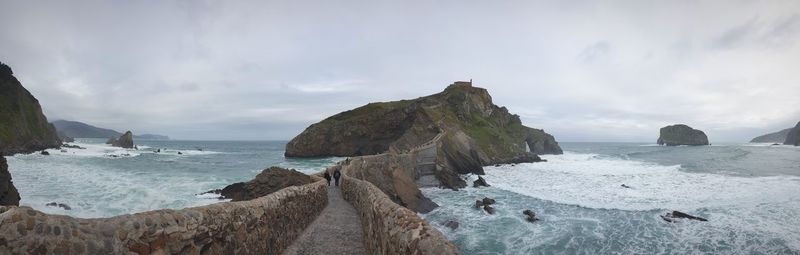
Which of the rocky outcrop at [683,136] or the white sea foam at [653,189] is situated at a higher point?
the rocky outcrop at [683,136]

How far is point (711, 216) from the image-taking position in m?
24.3

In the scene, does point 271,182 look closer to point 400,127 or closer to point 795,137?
point 400,127

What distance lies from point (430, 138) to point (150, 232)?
182ft

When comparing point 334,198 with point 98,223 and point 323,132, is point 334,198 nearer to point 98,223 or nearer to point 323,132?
point 98,223

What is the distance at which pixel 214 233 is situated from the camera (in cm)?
641

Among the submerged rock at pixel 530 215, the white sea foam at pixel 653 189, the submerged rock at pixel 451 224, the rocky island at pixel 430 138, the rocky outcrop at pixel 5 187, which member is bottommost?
the submerged rock at pixel 451 224

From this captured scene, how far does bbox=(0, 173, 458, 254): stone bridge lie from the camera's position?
172 inches

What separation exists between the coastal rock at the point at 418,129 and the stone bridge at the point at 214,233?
154 feet

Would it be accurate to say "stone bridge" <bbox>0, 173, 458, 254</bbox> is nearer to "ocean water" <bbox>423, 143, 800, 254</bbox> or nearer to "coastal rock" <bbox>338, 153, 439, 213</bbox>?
"ocean water" <bbox>423, 143, 800, 254</bbox>

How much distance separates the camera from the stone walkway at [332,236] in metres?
10.5

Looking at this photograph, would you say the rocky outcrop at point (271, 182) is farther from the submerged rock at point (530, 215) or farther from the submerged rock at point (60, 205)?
the submerged rock at point (530, 215)

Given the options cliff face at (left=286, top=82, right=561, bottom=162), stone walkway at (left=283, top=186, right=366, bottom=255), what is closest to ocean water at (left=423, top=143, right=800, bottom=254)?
stone walkway at (left=283, top=186, right=366, bottom=255)

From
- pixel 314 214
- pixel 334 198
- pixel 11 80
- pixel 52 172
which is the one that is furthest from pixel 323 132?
pixel 314 214

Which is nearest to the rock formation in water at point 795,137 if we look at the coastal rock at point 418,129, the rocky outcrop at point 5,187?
the coastal rock at point 418,129
